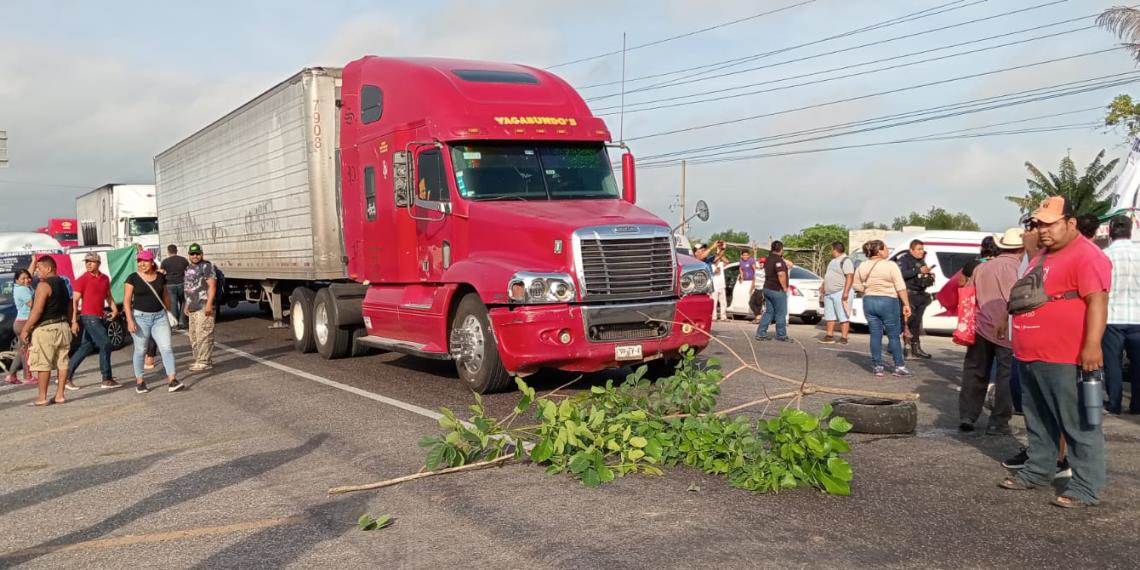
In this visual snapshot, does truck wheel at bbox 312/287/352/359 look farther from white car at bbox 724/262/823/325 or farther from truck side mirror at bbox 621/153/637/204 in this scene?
white car at bbox 724/262/823/325

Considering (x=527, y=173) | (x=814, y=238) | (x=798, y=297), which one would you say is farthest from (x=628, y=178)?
(x=814, y=238)

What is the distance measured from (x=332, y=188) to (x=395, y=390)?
4363 millimetres

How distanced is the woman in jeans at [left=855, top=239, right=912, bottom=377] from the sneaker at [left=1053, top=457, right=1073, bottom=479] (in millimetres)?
5405

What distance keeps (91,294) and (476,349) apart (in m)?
5.94

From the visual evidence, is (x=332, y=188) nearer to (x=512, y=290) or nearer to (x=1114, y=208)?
(x=512, y=290)

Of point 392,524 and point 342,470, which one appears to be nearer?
point 392,524

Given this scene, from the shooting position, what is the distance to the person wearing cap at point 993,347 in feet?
25.6

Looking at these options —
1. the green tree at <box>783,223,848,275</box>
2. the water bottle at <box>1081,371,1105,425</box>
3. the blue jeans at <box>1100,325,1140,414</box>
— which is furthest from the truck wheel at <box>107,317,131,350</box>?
the green tree at <box>783,223,848,275</box>

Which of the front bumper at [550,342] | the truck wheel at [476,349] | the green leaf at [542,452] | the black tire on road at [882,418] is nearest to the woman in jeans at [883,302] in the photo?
the front bumper at [550,342]

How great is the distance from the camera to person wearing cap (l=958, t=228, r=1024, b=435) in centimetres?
781

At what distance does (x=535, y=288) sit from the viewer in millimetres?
9242

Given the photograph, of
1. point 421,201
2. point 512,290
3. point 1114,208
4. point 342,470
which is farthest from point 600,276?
point 1114,208

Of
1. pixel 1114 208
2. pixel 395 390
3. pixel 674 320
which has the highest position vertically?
pixel 1114 208

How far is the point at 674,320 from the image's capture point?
9.80m
